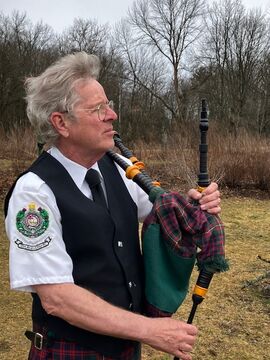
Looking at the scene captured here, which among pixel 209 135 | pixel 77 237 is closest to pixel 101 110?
pixel 77 237

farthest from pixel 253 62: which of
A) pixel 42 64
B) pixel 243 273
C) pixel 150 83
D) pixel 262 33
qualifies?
pixel 243 273

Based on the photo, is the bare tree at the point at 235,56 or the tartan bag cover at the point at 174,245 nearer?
the tartan bag cover at the point at 174,245

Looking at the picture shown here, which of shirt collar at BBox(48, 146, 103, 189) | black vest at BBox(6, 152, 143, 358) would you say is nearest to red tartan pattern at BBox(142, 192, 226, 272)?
black vest at BBox(6, 152, 143, 358)

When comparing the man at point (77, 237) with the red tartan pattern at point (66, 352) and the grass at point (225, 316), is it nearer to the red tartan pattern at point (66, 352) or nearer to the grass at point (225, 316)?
the red tartan pattern at point (66, 352)

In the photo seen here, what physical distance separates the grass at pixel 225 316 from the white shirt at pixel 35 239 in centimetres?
235

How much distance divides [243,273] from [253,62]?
23.6 meters

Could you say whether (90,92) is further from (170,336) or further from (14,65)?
(14,65)

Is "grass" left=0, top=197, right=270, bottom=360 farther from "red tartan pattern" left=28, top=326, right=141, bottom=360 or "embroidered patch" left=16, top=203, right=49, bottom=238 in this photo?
"embroidered patch" left=16, top=203, right=49, bottom=238

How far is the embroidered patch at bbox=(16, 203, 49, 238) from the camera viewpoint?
1.27 meters

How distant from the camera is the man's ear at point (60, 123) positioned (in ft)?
4.75

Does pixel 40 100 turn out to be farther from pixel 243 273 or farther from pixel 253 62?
pixel 253 62

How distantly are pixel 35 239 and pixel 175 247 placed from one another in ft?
1.51

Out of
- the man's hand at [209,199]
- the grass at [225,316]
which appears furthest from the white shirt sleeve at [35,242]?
the grass at [225,316]

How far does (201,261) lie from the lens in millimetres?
1478
